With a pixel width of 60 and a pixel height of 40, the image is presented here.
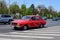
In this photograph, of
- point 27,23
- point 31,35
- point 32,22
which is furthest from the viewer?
point 32,22

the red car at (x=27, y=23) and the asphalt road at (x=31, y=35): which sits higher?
the red car at (x=27, y=23)

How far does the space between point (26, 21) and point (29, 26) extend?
30.3 inches

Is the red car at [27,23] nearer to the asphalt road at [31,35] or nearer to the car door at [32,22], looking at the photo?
the car door at [32,22]

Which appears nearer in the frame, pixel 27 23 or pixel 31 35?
pixel 31 35

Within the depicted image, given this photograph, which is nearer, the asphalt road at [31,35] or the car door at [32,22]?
the asphalt road at [31,35]

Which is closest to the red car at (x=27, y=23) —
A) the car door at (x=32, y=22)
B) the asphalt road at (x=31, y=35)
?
the car door at (x=32, y=22)

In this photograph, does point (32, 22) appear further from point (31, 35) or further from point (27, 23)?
point (31, 35)

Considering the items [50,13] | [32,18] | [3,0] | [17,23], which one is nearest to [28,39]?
[17,23]

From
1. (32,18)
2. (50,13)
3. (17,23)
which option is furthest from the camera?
(50,13)

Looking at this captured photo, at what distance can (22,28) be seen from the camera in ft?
60.7

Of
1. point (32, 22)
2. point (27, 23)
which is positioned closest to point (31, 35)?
point (27, 23)

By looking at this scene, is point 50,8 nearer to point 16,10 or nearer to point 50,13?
point 50,13

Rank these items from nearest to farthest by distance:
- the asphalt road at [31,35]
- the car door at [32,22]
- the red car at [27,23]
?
the asphalt road at [31,35] < the red car at [27,23] < the car door at [32,22]

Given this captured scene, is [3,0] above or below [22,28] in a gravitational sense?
above
